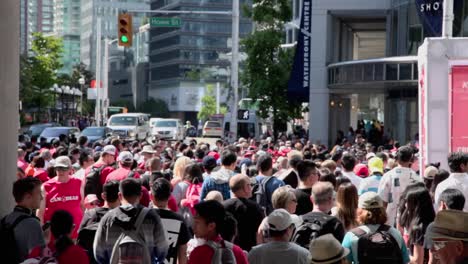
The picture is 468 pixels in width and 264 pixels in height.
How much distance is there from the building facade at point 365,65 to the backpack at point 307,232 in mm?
33246

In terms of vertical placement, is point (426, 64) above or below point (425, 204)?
above

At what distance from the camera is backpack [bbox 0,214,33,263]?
27.4 feet

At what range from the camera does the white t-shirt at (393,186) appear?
1232 centimetres

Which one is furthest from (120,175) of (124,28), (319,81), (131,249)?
(319,81)

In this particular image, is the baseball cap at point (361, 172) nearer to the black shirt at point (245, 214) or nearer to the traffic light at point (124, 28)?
the black shirt at point (245, 214)

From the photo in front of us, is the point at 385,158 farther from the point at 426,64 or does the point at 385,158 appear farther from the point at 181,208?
the point at 181,208

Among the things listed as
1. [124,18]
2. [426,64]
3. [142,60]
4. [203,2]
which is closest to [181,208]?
[426,64]

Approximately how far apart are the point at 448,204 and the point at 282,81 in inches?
1527

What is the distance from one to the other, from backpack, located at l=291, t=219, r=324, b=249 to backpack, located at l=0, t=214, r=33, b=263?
7.87 ft

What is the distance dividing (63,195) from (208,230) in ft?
16.3

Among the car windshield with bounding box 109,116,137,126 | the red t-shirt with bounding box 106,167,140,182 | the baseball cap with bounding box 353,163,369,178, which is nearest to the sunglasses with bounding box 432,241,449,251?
the red t-shirt with bounding box 106,167,140,182

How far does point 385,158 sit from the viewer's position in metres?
17.4

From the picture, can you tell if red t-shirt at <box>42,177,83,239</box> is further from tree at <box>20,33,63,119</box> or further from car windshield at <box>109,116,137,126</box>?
tree at <box>20,33,63,119</box>

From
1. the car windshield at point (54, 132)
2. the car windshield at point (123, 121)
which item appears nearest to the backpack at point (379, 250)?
the car windshield at point (54, 132)
